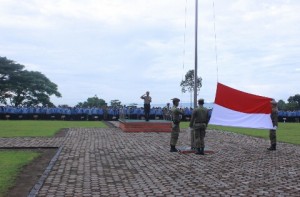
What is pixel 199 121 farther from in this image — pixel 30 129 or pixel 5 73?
pixel 5 73

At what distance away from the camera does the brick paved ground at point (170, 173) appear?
7.55 meters

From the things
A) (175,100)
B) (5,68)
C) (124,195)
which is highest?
(5,68)

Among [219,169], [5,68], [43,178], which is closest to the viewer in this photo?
[43,178]

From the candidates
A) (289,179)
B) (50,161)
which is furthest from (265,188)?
(50,161)

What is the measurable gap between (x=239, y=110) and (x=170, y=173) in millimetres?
5724

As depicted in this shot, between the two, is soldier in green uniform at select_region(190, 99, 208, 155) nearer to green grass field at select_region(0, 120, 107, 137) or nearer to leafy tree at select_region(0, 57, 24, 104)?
green grass field at select_region(0, 120, 107, 137)

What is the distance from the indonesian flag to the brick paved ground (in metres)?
0.99

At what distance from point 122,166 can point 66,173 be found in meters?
1.67

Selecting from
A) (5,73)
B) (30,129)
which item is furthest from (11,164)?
(5,73)

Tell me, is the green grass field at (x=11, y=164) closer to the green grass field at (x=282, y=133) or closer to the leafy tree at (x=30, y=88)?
the green grass field at (x=282, y=133)

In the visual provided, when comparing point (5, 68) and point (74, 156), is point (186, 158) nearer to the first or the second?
point (74, 156)

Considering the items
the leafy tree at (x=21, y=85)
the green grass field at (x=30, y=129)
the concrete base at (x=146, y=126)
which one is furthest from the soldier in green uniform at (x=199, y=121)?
the leafy tree at (x=21, y=85)

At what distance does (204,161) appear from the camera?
11.6 metres

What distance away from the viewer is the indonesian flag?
1418cm
